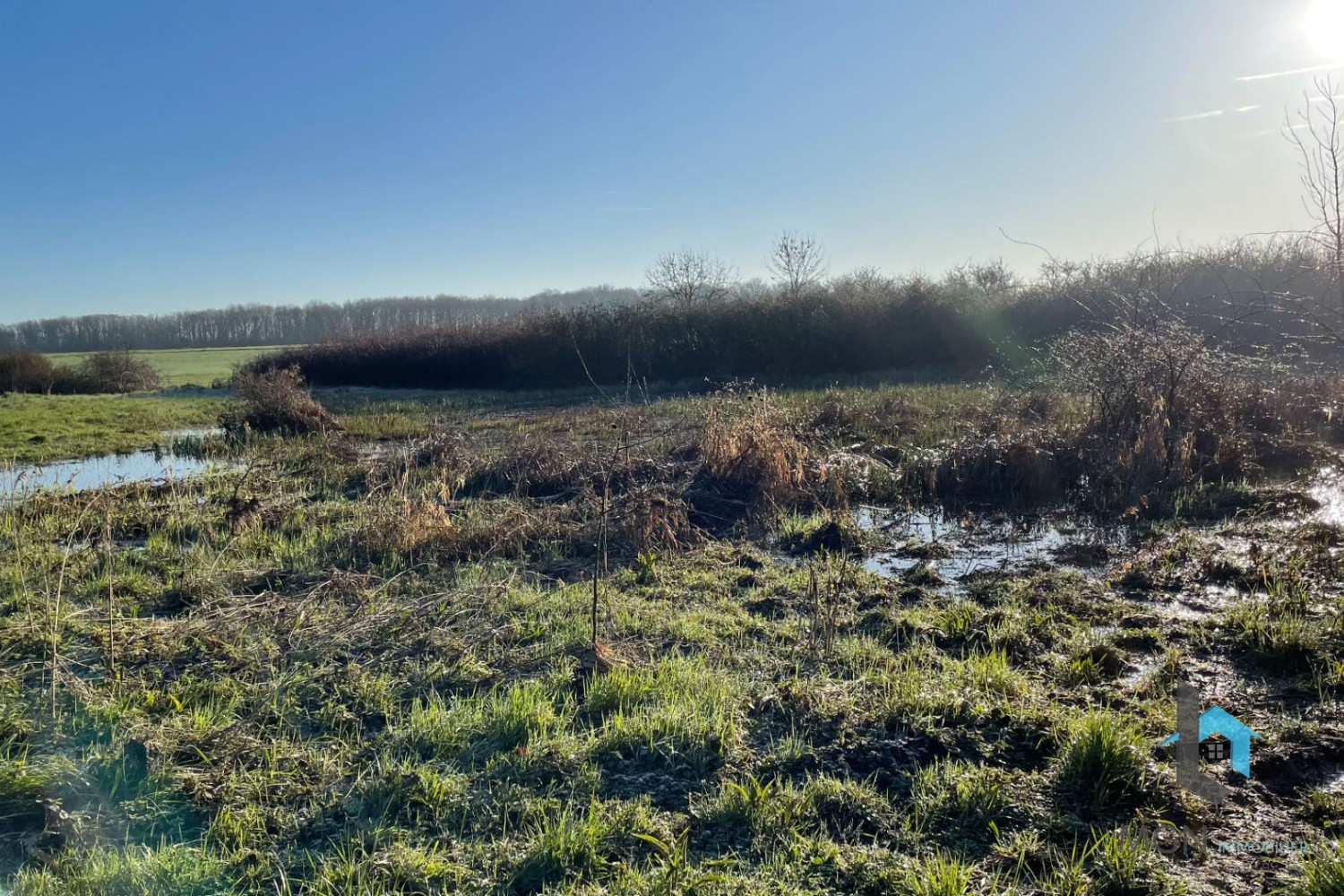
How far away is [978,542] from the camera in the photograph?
6859mm

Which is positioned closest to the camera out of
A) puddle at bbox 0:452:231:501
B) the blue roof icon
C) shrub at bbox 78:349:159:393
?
the blue roof icon

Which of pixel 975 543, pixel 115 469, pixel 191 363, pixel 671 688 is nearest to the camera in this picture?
pixel 671 688

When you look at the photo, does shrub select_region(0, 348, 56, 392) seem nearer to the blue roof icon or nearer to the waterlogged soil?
the waterlogged soil

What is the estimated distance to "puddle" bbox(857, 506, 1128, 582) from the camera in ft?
20.1

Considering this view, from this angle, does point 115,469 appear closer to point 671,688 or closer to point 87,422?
point 87,422

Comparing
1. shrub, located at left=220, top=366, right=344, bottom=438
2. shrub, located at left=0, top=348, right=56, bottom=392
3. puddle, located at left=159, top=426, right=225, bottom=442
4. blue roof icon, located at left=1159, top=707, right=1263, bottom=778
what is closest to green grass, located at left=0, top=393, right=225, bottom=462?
puddle, located at left=159, top=426, right=225, bottom=442

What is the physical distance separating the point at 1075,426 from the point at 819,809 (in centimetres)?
828

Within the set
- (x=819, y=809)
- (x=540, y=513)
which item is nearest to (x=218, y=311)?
(x=540, y=513)

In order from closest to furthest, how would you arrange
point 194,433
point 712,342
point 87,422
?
point 194,433 → point 87,422 → point 712,342

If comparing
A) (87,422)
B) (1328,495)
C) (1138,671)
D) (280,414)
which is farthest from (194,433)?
(1328,495)

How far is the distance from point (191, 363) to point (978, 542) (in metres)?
53.5

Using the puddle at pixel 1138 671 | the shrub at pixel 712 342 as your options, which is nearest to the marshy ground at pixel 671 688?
the puddle at pixel 1138 671

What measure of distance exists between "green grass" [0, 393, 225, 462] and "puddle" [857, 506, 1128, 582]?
40.5 feet

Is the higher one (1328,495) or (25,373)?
(25,373)
